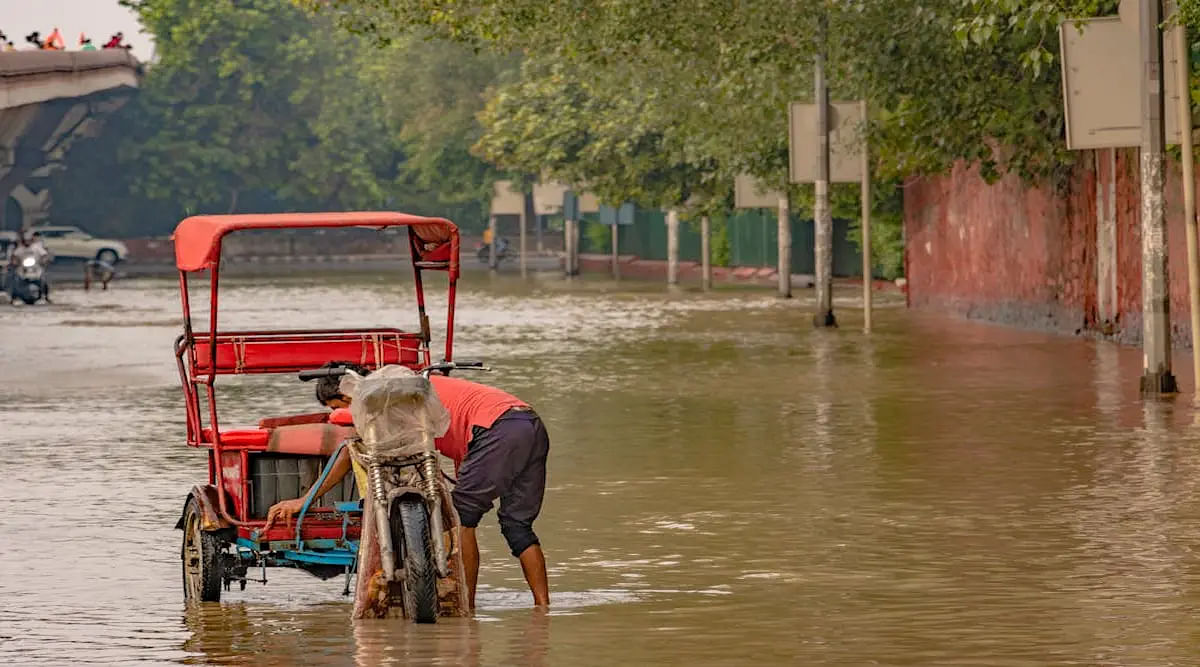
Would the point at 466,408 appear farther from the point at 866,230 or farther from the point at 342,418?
the point at 866,230

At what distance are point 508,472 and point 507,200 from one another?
67.3m

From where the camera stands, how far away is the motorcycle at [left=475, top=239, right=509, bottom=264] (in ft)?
270

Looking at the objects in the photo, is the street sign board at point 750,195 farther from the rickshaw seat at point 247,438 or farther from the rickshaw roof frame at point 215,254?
the rickshaw seat at point 247,438

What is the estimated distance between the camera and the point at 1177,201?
92.8 ft

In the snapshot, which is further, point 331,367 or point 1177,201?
point 1177,201

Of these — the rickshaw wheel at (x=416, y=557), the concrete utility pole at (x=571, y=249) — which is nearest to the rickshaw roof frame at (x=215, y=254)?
the rickshaw wheel at (x=416, y=557)

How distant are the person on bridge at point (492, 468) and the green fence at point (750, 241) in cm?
4486

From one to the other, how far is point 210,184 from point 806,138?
252 feet

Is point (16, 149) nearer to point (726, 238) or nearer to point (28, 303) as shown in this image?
point (726, 238)

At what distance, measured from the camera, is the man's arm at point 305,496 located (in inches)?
422

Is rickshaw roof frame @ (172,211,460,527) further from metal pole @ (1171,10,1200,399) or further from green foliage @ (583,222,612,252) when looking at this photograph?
green foliage @ (583,222,612,252)

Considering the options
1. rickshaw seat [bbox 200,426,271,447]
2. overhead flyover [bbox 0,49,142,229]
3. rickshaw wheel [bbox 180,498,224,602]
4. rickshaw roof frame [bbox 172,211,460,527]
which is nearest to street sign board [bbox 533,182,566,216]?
overhead flyover [bbox 0,49,142,229]

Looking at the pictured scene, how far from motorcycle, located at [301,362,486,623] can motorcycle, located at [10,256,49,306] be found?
4097 cm

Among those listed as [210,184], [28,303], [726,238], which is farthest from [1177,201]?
[210,184]
